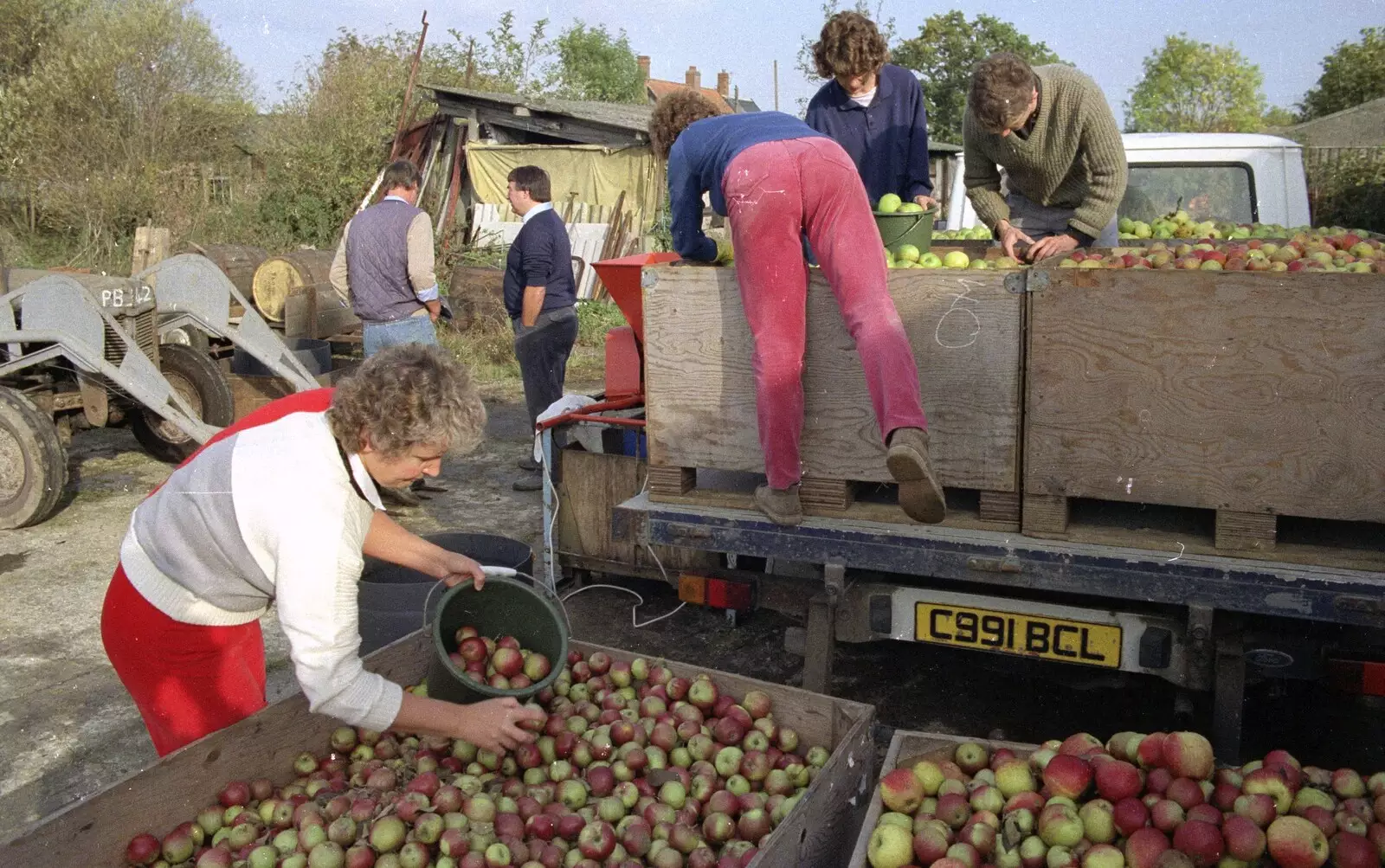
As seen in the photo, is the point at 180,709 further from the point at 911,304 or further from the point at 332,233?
the point at 332,233

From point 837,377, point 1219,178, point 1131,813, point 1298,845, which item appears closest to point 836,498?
point 837,377

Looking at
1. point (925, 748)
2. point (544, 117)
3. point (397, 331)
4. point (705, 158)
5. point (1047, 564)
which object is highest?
point (544, 117)

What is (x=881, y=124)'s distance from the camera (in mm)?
5262

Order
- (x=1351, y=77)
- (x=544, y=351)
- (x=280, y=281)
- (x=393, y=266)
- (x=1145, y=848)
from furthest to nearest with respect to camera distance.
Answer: (x=1351, y=77) < (x=280, y=281) < (x=544, y=351) < (x=393, y=266) < (x=1145, y=848)

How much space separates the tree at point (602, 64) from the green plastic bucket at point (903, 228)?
36755 millimetres

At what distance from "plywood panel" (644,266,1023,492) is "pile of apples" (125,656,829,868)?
0.75 m

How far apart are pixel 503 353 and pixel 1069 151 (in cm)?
962

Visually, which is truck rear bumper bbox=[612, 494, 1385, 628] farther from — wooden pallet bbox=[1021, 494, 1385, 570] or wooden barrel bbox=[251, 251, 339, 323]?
wooden barrel bbox=[251, 251, 339, 323]

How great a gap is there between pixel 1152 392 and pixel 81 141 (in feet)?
73.1

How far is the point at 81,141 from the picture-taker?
20.7 metres

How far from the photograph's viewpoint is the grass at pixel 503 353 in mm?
12055

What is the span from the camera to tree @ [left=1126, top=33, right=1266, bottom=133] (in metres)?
40.5

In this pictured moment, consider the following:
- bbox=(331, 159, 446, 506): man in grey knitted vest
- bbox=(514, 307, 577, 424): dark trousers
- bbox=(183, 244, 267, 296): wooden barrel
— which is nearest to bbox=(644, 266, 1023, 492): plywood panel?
bbox=(331, 159, 446, 506): man in grey knitted vest

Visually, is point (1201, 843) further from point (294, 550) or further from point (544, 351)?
point (544, 351)
